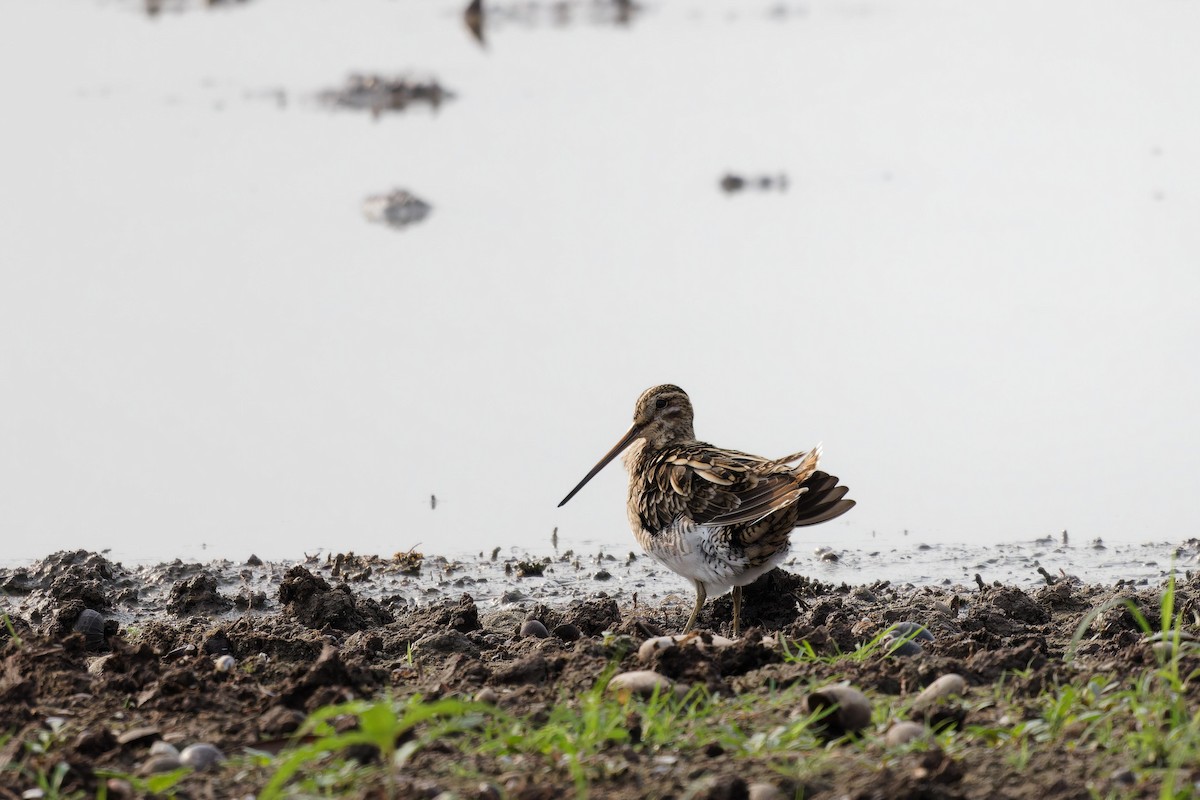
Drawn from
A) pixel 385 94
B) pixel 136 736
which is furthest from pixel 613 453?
pixel 385 94

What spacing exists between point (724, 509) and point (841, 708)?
7.15 ft

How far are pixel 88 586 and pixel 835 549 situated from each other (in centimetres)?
409

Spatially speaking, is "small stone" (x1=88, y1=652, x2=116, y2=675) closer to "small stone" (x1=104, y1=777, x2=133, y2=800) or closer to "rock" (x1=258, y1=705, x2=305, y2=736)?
"rock" (x1=258, y1=705, x2=305, y2=736)

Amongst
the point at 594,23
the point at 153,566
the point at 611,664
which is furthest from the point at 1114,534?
the point at 594,23

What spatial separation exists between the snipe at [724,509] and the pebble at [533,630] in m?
0.78

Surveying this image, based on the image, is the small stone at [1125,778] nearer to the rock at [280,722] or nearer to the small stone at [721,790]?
the small stone at [721,790]

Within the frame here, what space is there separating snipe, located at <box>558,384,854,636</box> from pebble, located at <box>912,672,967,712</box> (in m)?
1.60

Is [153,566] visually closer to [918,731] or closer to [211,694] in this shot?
[211,694]

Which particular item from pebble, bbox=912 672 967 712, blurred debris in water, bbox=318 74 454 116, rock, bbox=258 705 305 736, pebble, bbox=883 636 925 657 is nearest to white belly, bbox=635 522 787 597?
pebble, bbox=883 636 925 657

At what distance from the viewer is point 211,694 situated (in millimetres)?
5086

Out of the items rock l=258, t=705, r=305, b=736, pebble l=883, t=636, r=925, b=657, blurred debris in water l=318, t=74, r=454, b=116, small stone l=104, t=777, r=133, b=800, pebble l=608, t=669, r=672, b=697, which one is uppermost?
blurred debris in water l=318, t=74, r=454, b=116

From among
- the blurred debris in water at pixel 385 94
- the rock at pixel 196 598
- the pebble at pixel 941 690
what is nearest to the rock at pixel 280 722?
the pebble at pixel 941 690

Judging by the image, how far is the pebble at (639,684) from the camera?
4.86 metres

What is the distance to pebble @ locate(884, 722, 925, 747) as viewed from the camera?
446 cm
